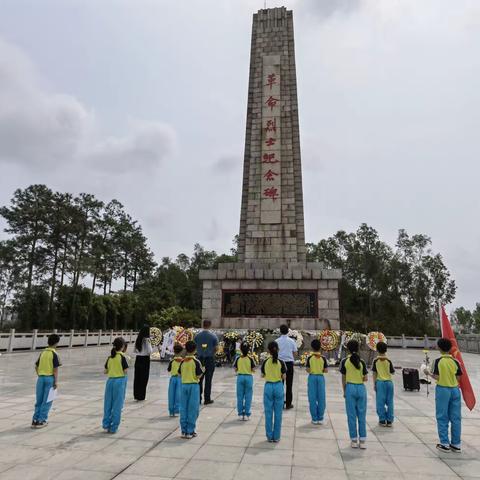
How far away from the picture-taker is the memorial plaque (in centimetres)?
1493

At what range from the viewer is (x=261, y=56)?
18953 millimetres

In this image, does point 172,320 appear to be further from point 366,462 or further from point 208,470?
point 366,462

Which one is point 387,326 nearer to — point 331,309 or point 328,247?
point 328,247

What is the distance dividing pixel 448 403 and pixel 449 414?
0.13 metres

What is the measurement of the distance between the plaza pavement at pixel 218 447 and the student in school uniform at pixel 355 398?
16 centimetres

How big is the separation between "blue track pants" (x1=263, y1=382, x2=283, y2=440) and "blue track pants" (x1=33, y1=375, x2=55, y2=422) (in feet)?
10.4

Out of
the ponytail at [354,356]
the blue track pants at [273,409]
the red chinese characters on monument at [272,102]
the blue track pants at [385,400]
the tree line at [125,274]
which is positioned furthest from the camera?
the tree line at [125,274]

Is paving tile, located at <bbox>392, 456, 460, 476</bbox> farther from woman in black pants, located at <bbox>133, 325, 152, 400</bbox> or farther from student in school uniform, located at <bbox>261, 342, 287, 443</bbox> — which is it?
woman in black pants, located at <bbox>133, 325, 152, 400</bbox>

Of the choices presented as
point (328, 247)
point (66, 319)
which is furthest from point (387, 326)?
point (66, 319)

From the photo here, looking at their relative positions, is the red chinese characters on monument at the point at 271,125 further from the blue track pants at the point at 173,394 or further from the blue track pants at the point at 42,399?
the blue track pants at the point at 42,399

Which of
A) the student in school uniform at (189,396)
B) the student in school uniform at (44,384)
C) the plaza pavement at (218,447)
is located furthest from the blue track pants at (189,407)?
→ the student in school uniform at (44,384)

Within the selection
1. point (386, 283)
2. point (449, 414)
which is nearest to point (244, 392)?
point (449, 414)

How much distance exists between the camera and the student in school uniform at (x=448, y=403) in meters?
4.65

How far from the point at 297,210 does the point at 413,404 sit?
10.4 metres
